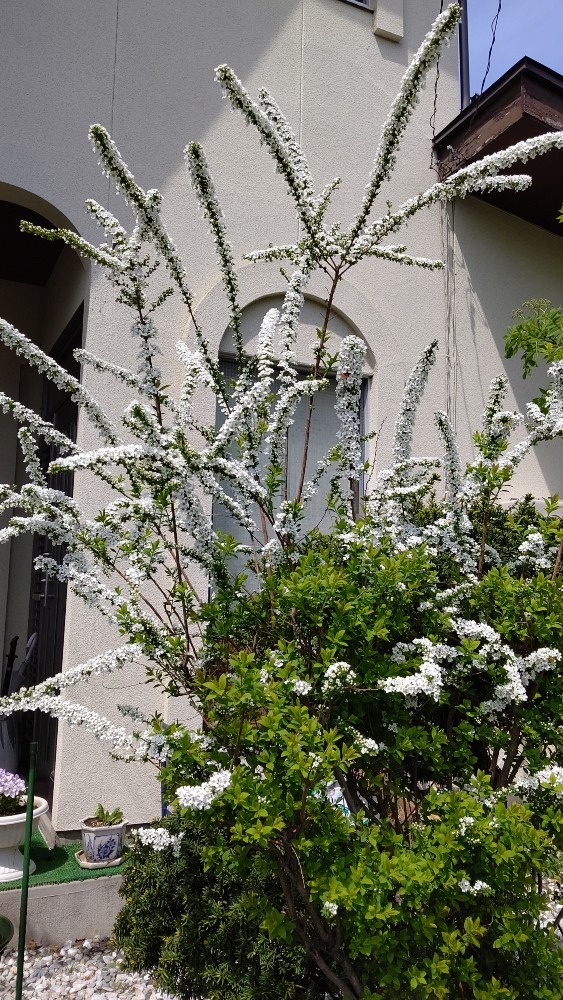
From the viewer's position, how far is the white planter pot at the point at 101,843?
12.3 ft

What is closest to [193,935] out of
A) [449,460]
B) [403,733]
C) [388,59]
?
[403,733]

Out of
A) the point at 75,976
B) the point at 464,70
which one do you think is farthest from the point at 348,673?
the point at 464,70

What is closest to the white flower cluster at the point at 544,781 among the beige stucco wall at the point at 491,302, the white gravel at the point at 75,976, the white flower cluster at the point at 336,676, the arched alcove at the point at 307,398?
the white flower cluster at the point at 336,676

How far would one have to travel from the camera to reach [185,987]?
8.04 ft

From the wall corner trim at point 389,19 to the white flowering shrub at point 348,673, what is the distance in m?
4.00

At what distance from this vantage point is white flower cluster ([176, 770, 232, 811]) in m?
1.68

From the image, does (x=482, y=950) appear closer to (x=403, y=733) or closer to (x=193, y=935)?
(x=403, y=733)

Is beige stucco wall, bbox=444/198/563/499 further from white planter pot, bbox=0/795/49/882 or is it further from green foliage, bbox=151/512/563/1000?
white planter pot, bbox=0/795/49/882

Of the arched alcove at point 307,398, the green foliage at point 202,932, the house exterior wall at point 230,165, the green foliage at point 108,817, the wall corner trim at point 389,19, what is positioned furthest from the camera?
the wall corner trim at point 389,19

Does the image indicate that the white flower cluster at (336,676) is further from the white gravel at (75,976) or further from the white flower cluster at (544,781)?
the white gravel at (75,976)

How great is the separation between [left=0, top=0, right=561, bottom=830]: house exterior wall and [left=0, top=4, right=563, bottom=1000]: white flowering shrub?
1.82 m

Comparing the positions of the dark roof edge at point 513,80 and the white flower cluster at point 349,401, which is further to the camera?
the dark roof edge at point 513,80

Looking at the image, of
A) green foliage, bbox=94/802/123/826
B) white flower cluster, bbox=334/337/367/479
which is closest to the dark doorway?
green foliage, bbox=94/802/123/826

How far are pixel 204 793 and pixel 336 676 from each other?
43cm
